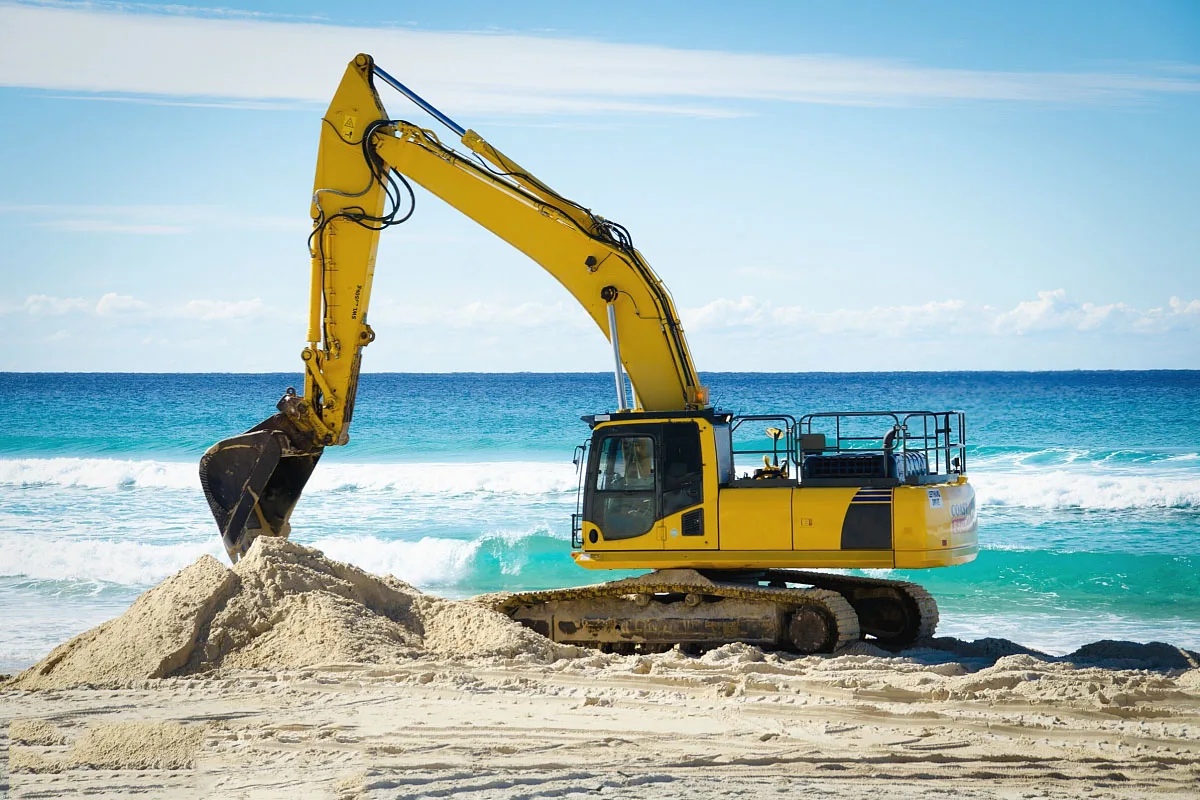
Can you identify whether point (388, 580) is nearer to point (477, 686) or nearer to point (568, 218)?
point (477, 686)

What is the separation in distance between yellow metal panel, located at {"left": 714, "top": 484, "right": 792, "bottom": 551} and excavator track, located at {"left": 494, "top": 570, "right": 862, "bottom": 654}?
0.40m

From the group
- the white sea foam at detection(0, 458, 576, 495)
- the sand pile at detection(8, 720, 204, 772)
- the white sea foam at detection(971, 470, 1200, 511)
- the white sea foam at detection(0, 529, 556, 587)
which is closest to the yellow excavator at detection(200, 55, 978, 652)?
the sand pile at detection(8, 720, 204, 772)

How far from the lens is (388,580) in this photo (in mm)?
12109

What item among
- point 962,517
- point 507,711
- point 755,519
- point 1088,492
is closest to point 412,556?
point 755,519

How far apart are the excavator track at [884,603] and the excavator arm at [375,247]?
2.06m

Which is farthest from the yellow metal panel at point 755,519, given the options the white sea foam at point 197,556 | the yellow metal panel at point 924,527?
the white sea foam at point 197,556

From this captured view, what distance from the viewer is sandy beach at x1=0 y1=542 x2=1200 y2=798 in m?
7.07

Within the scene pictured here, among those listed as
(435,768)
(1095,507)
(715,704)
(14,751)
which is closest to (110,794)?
(14,751)

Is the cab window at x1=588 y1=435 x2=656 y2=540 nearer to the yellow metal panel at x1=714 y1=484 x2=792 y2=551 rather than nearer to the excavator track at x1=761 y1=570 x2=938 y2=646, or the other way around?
the yellow metal panel at x1=714 y1=484 x2=792 y2=551

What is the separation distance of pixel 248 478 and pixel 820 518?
492cm

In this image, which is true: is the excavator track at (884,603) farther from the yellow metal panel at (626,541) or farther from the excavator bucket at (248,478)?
the excavator bucket at (248,478)

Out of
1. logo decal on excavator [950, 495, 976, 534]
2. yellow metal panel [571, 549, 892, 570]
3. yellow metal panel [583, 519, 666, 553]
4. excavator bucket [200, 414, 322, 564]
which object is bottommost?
yellow metal panel [571, 549, 892, 570]

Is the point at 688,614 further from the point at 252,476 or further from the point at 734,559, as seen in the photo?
the point at 252,476

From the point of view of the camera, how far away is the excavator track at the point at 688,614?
1059 centimetres
